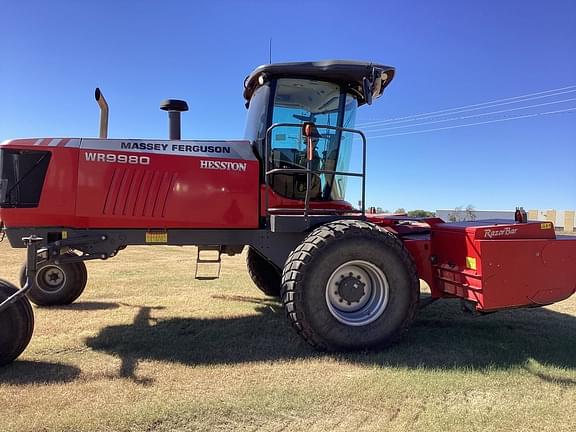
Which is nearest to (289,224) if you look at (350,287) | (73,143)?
(350,287)

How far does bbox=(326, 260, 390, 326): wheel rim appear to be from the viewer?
4.75m

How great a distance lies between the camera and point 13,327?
4078 millimetres

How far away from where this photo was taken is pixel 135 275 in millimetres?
9250

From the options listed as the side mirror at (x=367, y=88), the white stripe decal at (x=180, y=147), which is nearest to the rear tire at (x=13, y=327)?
the white stripe decal at (x=180, y=147)

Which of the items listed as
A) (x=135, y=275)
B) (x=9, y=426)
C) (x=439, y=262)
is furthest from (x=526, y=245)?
(x=135, y=275)

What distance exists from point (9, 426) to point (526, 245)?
14.9 feet

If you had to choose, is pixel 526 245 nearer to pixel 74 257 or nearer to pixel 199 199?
pixel 199 199

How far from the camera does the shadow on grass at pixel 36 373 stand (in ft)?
12.3

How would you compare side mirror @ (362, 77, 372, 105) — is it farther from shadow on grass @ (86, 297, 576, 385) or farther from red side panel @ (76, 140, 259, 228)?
shadow on grass @ (86, 297, 576, 385)

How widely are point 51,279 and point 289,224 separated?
365 cm

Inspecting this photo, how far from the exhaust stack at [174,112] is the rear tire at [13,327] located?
8.13 feet

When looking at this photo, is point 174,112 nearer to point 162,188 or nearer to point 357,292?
point 162,188

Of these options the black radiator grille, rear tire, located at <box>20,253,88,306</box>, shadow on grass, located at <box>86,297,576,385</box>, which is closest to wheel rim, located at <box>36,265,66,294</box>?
rear tire, located at <box>20,253,88,306</box>

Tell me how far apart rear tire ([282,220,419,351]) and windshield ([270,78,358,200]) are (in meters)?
0.87
